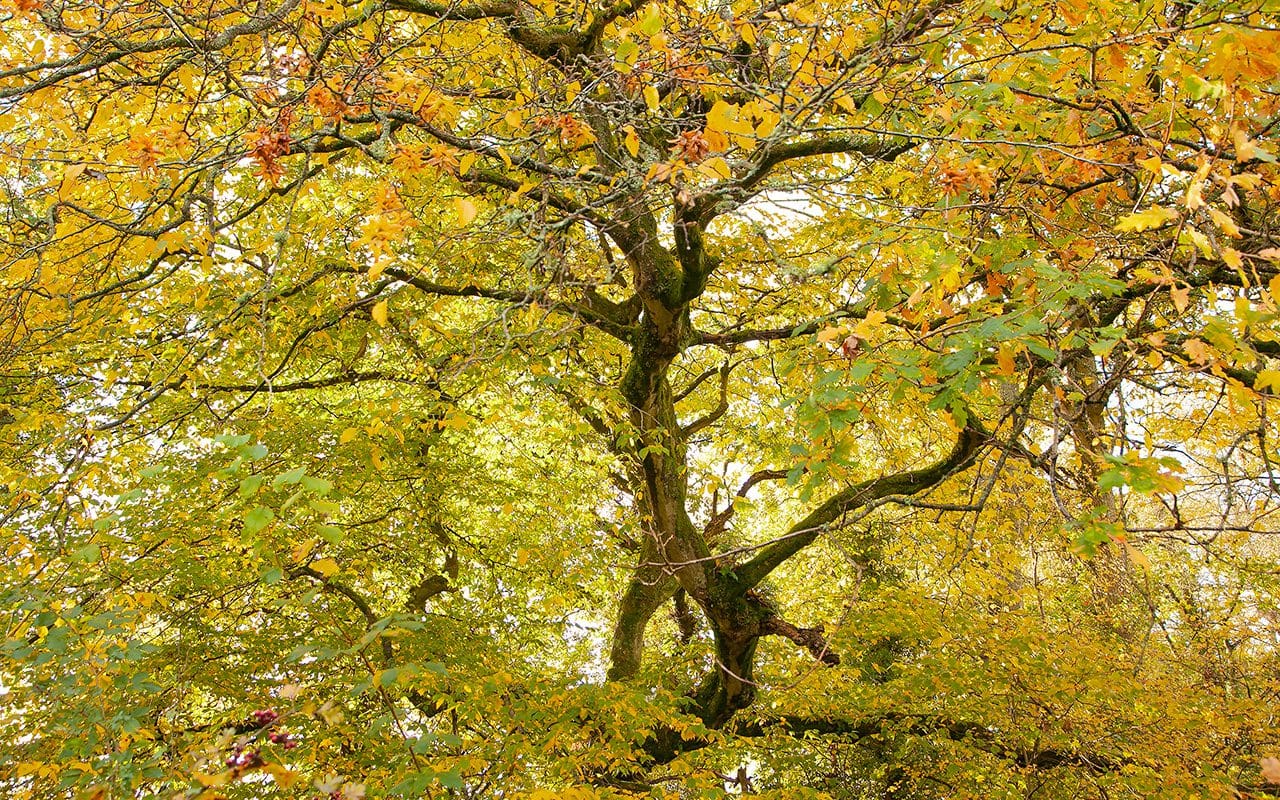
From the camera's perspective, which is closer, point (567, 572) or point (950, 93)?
point (950, 93)

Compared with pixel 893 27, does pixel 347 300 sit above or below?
above

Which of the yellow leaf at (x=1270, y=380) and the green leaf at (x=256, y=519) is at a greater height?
the yellow leaf at (x=1270, y=380)

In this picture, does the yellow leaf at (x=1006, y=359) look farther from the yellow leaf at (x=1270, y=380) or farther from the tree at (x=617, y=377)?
the yellow leaf at (x=1270, y=380)

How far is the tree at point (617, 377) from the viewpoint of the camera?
2373mm

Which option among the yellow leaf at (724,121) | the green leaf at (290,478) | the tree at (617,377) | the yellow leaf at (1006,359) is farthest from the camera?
the tree at (617,377)

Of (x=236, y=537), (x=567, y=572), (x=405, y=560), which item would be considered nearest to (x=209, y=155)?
(x=236, y=537)

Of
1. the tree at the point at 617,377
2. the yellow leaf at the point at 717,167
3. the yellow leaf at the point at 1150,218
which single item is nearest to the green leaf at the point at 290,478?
the tree at the point at 617,377

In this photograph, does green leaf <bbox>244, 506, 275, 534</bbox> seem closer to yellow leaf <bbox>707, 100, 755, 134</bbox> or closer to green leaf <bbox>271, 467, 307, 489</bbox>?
green leaf <bbox>271, 467, 307, 489</bbox>

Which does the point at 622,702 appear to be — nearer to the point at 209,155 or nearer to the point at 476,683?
the point at 476,683

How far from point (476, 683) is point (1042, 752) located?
4.61 metres

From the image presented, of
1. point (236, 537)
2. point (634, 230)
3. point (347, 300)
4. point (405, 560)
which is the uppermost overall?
point (634, 230)

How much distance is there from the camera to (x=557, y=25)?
14.2ft

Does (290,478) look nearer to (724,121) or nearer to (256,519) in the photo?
(256,519)

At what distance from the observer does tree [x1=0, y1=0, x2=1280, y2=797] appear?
237cm
